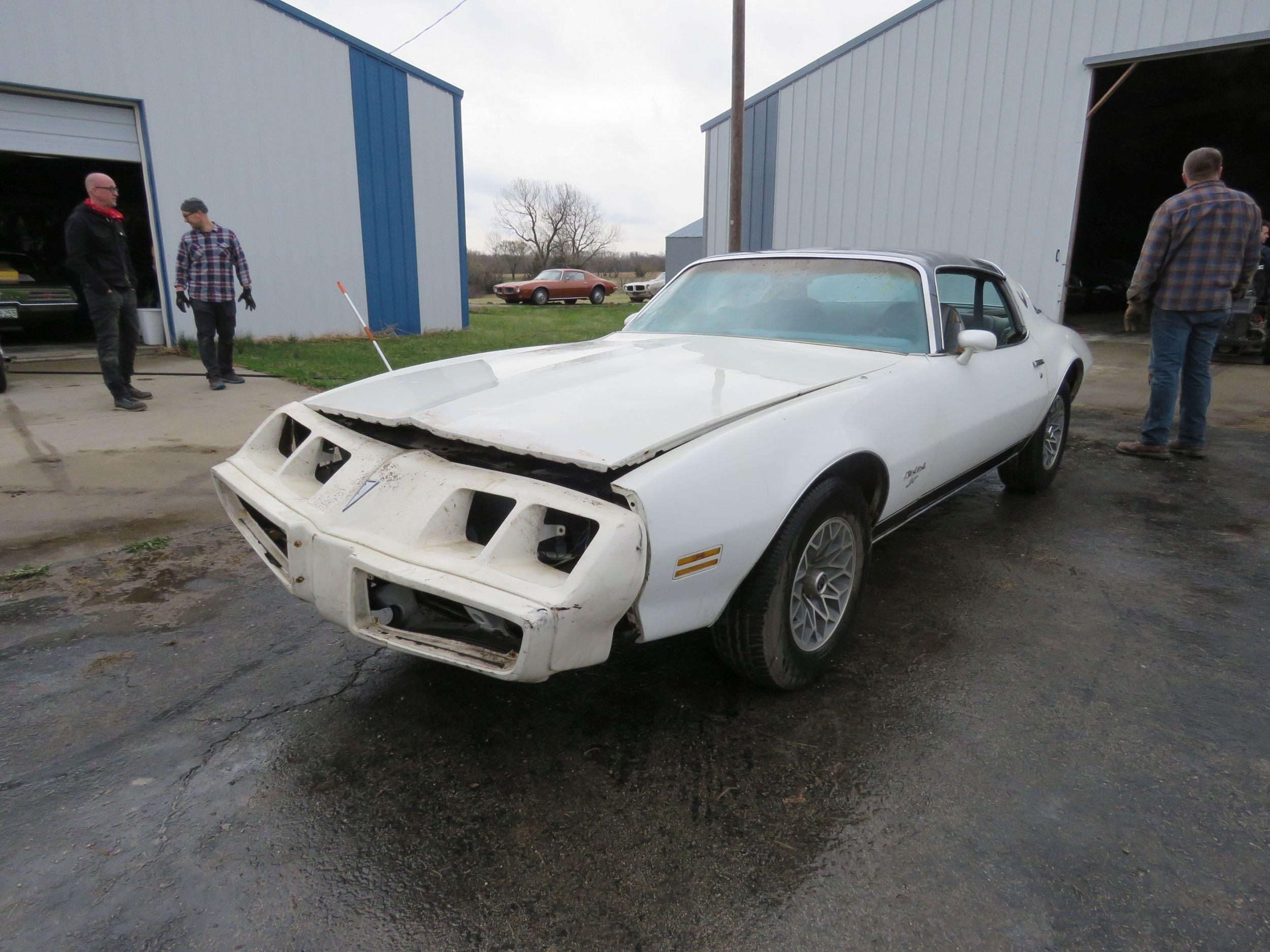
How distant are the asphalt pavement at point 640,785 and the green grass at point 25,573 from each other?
3.1 inches

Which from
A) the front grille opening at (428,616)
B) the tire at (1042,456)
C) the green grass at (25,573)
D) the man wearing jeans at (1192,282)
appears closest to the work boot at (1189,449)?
the man wearing jeans at (1192,282)

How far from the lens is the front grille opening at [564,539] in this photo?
2008 millimetres

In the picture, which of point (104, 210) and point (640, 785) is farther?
point (104, 210)

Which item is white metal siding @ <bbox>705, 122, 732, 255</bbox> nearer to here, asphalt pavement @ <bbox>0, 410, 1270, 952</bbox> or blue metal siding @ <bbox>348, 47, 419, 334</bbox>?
blue metal siding @ <bbox>348, 47, 419, 334</bbox>

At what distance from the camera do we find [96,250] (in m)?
6.11

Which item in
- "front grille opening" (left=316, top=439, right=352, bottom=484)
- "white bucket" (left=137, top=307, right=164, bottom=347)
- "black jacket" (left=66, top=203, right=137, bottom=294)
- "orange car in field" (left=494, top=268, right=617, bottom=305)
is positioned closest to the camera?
"front grille opening" (left=316, top=439, right=352, bottom=484)

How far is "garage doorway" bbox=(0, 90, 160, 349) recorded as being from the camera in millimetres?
8781

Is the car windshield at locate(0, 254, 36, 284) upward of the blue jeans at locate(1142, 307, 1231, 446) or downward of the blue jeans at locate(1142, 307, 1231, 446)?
upward

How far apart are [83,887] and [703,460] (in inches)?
66.0

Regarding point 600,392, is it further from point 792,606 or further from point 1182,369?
point 1182,369

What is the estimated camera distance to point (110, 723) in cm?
230

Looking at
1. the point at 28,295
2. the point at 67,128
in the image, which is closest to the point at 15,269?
the point at 28,295

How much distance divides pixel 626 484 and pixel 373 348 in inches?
378

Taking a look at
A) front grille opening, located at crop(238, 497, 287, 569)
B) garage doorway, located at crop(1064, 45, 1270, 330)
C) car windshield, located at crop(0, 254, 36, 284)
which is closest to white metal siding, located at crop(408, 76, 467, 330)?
car windshield, located at crop(0, 254, 36, 284)
